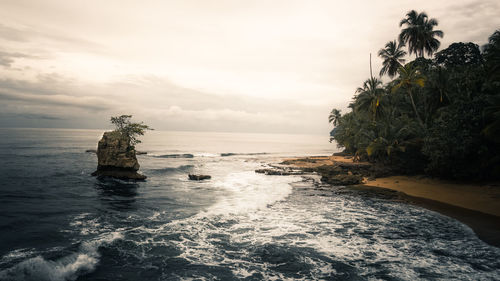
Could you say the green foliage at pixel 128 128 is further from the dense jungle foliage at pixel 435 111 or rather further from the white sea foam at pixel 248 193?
the dense jungle foliage at pixel 435 111

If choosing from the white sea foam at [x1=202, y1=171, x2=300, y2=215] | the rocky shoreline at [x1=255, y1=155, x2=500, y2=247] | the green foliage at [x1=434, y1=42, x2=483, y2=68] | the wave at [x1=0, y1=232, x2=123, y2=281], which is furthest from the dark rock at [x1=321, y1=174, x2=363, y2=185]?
the green foliage at [x1=434, y1=42, x2=483, y2=68]

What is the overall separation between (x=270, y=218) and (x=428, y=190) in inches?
654

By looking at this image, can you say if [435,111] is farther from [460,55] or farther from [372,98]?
[460,55]

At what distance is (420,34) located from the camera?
1714 inches

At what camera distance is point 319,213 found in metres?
17.4

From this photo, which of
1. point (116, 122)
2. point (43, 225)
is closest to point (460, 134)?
point (43, 225)

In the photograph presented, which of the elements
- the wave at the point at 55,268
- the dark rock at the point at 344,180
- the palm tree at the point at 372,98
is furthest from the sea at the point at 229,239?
the palm tree at the point at 372,98

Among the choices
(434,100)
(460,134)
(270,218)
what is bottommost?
(270,218)

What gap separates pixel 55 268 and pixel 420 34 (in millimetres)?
54998

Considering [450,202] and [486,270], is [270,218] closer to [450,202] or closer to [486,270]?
[486,270]

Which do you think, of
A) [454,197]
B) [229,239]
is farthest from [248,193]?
[454,197]

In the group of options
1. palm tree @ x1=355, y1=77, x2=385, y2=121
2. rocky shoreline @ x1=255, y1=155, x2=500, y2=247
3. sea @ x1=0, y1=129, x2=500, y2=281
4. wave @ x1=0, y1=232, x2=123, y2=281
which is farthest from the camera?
palm tree @ x1=355, y1=77, x2=385, y2=121

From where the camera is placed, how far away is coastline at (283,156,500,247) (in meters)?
14.3

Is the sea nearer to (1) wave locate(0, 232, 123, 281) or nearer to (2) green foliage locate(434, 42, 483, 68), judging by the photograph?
(1) wave locate(0, 232, 123, 281)
